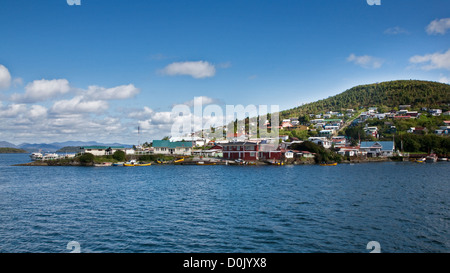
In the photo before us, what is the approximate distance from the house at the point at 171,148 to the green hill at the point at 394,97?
264ft

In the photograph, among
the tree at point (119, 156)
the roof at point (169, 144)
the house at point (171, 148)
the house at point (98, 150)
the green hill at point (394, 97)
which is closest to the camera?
the tree at point (119, 156)

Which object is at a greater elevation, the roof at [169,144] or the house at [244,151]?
the roof at [169,144]

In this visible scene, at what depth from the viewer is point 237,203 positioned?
1950 centimetres

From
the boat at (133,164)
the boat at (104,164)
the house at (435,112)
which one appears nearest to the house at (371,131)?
the house at (435,112)

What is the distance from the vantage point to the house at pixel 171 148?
224 ft

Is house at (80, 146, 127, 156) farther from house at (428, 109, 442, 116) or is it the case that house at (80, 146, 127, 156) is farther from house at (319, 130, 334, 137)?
house at (428, 109, 442, 116)

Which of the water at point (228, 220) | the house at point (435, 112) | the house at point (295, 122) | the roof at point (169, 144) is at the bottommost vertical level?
the water at point (228, 220)

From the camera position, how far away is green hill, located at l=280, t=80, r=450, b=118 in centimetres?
11388

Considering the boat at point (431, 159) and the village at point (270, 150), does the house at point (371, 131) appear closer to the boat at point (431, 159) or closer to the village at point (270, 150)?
the village at point (270, 150)

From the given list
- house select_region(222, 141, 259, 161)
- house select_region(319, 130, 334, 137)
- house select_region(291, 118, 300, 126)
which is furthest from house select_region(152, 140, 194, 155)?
house select_region(291, 118, 300, 126)

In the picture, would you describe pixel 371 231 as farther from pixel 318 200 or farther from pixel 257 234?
pixel 318 200

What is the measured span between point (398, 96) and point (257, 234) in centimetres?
13877

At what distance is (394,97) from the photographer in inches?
5094

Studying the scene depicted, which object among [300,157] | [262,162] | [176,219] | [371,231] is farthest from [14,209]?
[300,157]
